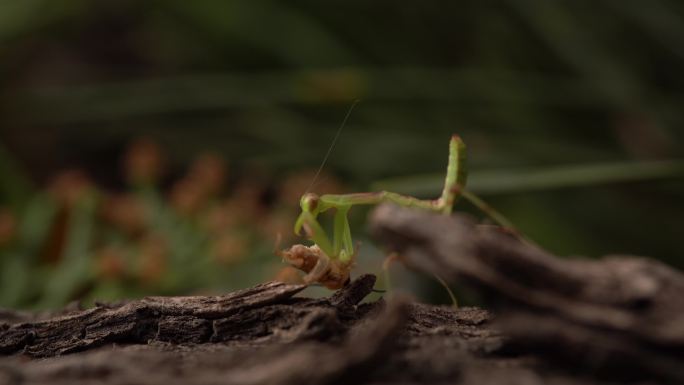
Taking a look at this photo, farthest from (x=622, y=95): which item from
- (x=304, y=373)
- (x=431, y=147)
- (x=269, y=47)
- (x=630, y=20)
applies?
(x=304, y=373)

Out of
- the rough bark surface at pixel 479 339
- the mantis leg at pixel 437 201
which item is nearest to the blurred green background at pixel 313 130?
the mantis leg at pixel 437 201

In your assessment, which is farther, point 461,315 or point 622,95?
point 622,95

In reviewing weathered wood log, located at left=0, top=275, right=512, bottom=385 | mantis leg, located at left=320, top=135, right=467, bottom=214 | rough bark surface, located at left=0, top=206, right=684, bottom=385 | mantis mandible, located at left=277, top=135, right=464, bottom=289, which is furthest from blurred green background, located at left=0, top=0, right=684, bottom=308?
rough bark surface, located at left=0, top=206, right=684, bottom=385

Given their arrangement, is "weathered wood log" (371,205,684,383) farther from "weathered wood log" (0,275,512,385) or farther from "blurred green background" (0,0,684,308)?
"blurred green background" (0,0,684,308)

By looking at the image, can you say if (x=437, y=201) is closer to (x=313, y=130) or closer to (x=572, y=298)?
(x=572, y=298)

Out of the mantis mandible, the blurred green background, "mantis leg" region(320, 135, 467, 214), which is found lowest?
the mantis mandible

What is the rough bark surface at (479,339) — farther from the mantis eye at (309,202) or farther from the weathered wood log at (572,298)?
the mantis eye at (309,202)

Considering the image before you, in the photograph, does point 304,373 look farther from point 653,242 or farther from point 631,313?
point 653,242
